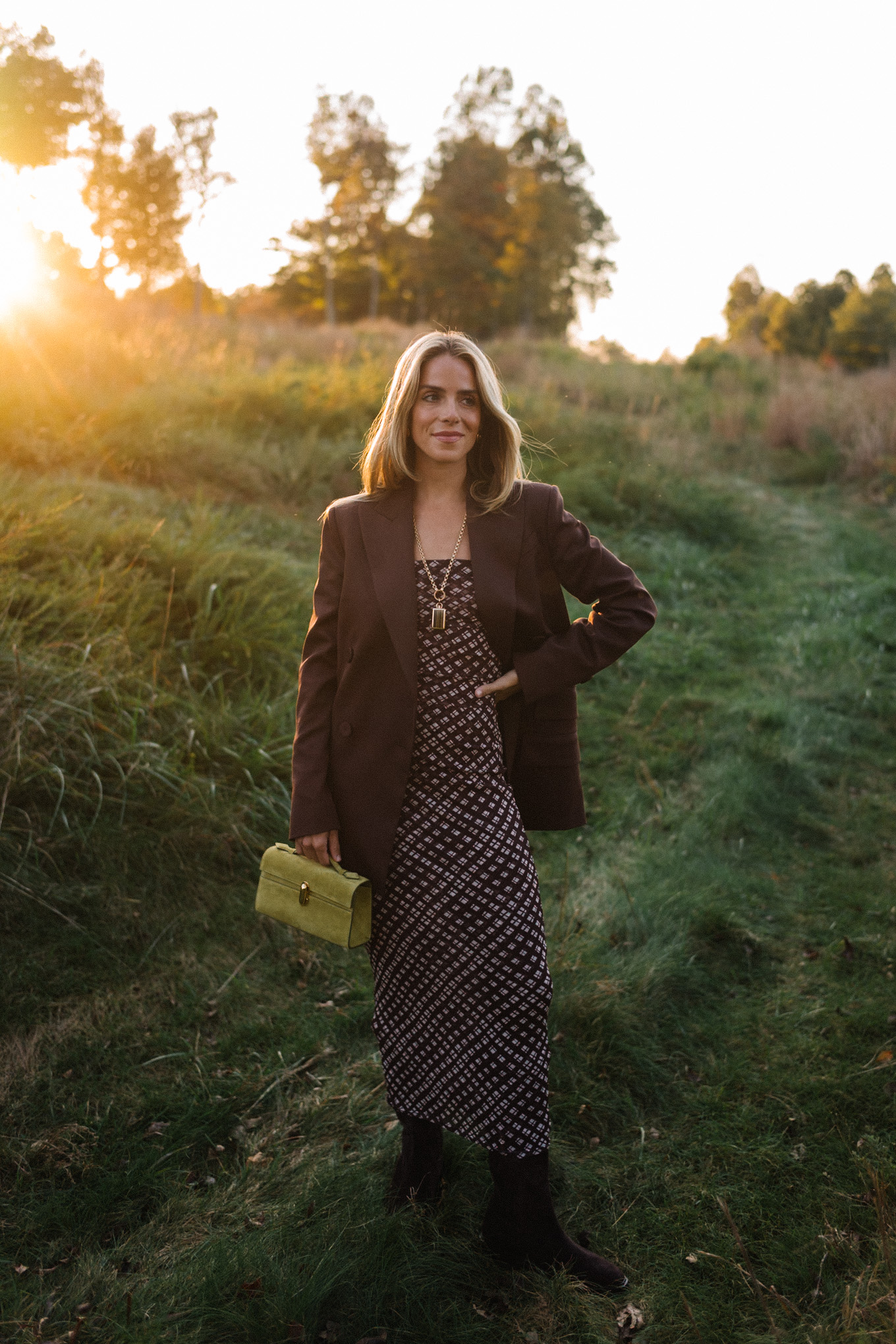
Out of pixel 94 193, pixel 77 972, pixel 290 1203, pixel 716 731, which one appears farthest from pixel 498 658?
pixel 94 193

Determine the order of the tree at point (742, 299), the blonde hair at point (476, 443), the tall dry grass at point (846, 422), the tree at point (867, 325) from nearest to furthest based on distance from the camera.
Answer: the blonde hair at point (476, 443), the tall dry grass at point (846, 422), the tree at point (867, 325), the tree at point (742, 299)

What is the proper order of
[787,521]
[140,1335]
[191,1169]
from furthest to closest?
[787,521] → [191,1169] → [140,1335]

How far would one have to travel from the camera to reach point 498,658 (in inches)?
96.9

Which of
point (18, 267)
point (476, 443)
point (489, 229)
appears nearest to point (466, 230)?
point (489, 229)

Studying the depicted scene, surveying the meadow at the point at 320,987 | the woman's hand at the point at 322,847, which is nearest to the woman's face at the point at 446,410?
the woman's hand at the point at 322,847

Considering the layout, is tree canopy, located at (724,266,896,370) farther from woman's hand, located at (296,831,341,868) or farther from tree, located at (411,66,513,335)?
woman's hand, located at (296,831,341,868)

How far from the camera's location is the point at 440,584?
2.41m

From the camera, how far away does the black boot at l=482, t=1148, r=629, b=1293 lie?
2.28 meters

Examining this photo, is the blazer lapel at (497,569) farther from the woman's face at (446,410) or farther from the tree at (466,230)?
the tree at (466,230)

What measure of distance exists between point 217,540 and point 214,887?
274cm

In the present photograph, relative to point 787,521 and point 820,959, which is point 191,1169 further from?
point 787,521

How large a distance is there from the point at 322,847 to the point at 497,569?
0.89 m

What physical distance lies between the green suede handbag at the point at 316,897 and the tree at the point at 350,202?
32579mm

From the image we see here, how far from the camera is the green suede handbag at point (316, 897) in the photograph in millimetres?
2268
